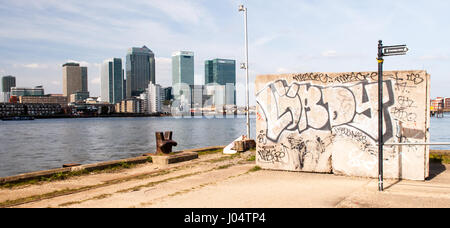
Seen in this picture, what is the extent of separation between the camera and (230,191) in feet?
29.1

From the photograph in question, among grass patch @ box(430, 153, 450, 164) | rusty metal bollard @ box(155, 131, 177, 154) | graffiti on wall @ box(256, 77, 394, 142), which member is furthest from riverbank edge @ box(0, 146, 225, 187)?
grass patch @ box(430, 153, 450, 164)

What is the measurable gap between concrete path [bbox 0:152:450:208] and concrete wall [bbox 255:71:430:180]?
490mm

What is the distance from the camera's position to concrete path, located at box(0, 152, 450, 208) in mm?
7645

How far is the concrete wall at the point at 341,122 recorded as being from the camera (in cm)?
1015

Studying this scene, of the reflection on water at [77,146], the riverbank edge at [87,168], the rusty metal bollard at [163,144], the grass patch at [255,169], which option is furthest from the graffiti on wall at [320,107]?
the reflection on water at [77,146]

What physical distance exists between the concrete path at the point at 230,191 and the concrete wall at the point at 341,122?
0.49 m

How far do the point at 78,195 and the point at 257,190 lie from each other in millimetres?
4282

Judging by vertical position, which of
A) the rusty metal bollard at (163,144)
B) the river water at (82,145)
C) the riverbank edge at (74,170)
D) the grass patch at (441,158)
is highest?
the rusty metal bollard at (163,144)

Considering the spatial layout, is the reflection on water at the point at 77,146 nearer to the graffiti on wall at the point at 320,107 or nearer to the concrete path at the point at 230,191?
the concrete path at the point at 230,191

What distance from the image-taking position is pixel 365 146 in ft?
34.7

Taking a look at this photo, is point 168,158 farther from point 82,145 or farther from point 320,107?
point 82,145

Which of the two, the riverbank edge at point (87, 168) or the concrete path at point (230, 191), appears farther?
the riverbank edge at point (87, 168)
